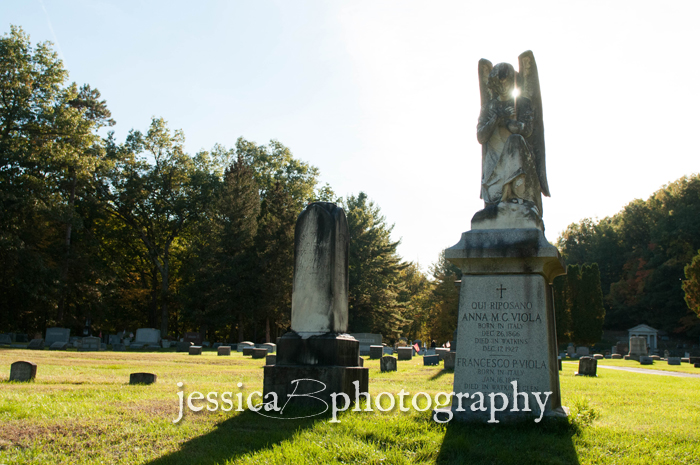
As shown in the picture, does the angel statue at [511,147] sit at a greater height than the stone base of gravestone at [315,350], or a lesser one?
greater

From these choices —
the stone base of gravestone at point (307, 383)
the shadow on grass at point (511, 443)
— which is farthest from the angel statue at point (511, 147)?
the stone base of gravestone at point (307, 383)

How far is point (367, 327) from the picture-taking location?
4359cm

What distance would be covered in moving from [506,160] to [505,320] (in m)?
1.85

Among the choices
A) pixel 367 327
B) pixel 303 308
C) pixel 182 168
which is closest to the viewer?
pixel 303 308

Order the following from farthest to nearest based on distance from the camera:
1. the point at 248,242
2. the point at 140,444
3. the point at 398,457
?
the point at 248,242
the point at 140,444
the point at 398,457

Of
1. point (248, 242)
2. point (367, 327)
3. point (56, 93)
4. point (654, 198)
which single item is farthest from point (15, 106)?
point (654, 198)

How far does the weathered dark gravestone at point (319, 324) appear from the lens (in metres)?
7.02

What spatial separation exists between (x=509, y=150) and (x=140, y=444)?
490 centimetres

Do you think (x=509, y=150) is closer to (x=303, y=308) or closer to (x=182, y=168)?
(x=303, y=308)

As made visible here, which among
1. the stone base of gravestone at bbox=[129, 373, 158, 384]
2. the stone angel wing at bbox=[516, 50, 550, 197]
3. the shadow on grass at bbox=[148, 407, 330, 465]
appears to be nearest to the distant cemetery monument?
the stone angel wing at bbox=[516, 50, 550, 197]

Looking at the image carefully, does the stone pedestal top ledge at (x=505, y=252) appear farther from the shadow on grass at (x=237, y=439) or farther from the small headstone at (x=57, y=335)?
the small headstone at (x=57, y=335)

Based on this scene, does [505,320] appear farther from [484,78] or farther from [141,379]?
[141,379]

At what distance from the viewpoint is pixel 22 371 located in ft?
32.5

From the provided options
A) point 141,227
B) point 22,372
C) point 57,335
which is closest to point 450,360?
point 22,372
